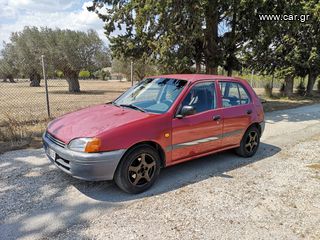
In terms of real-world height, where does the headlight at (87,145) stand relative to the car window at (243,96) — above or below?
below

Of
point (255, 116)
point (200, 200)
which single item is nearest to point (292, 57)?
point (255, 116)

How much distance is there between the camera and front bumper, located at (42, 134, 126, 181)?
326 cm

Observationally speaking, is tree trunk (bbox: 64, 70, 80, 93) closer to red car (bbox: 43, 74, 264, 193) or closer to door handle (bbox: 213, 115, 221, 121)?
red car (bbox: 43, 74, 264, 193)

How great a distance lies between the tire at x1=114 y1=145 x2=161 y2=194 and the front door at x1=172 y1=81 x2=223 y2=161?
16.3 inches

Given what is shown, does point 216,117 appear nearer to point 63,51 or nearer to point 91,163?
point 91,163

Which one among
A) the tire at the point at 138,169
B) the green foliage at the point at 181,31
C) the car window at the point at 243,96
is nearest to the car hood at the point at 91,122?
the tire at the point at 138,169

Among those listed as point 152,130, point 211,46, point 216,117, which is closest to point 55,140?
point 152,130

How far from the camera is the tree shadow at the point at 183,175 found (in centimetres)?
364

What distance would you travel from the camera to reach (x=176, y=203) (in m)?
3.42

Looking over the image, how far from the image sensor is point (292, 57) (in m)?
16.9

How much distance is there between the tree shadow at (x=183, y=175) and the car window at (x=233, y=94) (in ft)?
3.71

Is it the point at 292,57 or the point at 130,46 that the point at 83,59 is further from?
the point at 292,57

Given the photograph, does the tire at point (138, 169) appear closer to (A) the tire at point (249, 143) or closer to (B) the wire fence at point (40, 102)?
(A) the tire at point (249, 143)

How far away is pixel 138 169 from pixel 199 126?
4.14 ft
